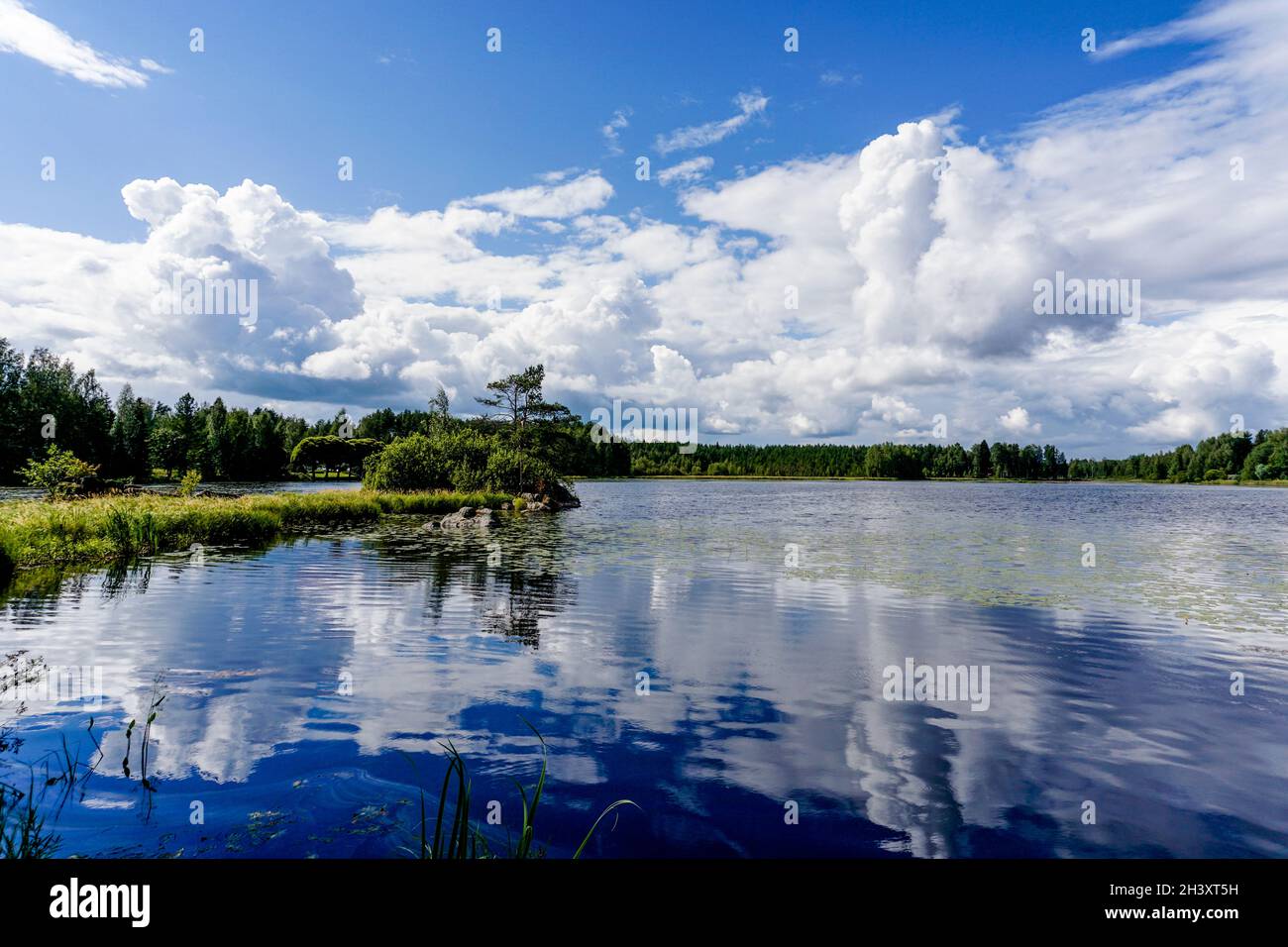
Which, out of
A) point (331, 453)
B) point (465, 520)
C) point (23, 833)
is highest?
point (331, 453)

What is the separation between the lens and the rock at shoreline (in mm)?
45750

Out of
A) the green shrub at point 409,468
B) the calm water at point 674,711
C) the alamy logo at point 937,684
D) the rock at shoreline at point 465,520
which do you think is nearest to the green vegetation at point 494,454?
the green shrub at point 409,468

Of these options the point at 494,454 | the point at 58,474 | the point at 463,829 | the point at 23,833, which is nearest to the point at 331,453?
the point at 494,454

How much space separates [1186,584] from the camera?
82.4 feet

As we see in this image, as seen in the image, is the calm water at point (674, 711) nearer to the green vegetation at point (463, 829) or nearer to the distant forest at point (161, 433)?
the green vegetation at point (463, 829)

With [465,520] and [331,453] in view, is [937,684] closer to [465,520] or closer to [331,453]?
A: [465,520]

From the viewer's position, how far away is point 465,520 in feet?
159

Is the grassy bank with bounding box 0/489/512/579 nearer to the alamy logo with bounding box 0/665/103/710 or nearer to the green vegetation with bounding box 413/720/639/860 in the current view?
the alamy logo with bounding box 0/665/103/710

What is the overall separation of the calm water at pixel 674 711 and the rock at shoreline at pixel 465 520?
2013cm
